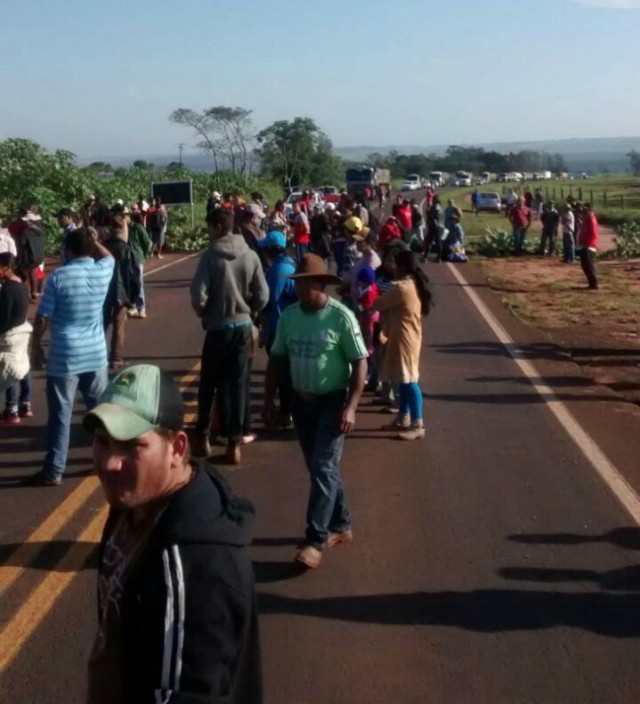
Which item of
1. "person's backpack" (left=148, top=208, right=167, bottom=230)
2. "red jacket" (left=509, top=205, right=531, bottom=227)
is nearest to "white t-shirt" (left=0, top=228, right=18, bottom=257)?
"person's backpack" (left=148, top=208, right=167, bottom=230)

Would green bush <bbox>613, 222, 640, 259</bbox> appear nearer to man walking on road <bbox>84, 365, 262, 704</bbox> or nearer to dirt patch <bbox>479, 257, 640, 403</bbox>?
dirt patch <bbox>479, 257, 640, 403</bbox>

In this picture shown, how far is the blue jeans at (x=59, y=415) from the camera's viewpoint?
26.7ft

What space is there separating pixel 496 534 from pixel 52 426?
315 cm

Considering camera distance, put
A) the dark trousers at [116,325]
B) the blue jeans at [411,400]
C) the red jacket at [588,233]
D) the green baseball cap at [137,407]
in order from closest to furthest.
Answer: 1. the green baseball cap at [137,407]
2. the blue jeans at [411,400]
3. the dark trousers at [116,325]
4. the red jacket at [588,233]

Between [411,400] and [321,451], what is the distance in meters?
3.43

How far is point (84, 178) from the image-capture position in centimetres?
3372

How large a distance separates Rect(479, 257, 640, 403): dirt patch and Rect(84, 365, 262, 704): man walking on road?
397 inches

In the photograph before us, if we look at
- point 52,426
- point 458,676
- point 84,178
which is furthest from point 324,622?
point 84,178

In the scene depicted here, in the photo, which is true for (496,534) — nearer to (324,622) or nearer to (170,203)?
(324,622)

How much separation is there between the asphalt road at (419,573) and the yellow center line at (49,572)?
16 millimetres

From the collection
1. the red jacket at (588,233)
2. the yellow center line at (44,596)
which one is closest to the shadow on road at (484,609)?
the yellow center line at (44,596)

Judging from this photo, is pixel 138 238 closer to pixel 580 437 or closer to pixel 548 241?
pixel 580 437

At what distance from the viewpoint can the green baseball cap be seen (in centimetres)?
272

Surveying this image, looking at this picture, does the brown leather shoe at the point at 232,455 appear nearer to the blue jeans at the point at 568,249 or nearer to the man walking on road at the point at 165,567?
the man walking on road at the point at 165,567
